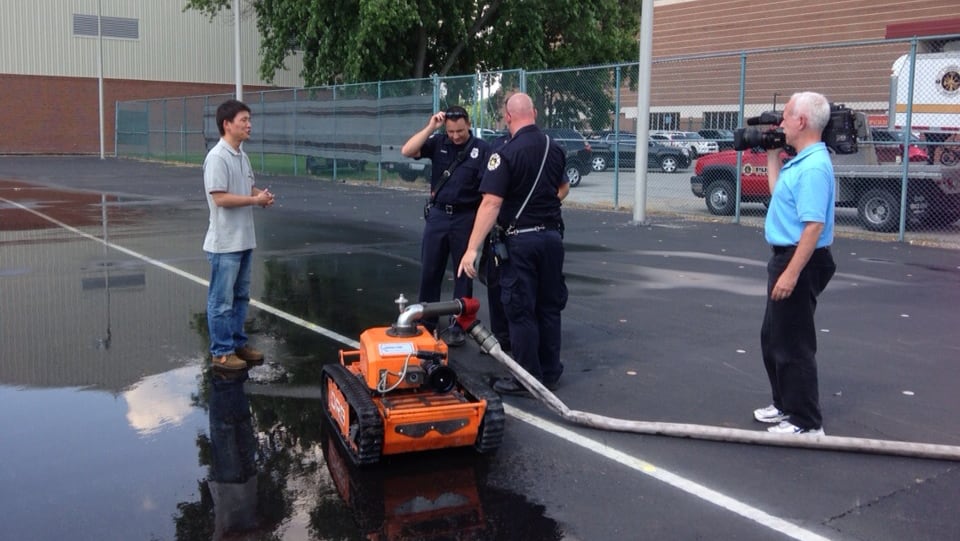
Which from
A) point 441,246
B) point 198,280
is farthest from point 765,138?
point 198,280

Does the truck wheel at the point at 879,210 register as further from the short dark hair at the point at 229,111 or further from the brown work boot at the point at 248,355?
the short dark hair at the point at 229,111

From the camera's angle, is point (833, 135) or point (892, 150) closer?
point (833, 135)

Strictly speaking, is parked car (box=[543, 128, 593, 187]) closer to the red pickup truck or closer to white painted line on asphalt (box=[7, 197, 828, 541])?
the red pickup truck

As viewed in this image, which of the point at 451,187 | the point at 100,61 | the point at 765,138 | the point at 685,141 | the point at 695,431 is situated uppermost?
the point at 100,61

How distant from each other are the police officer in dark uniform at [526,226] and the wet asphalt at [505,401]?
47cm

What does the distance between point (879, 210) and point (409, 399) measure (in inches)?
453

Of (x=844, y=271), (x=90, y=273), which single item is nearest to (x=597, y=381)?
(x=844, y=271)

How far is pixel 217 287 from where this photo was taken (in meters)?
6.33

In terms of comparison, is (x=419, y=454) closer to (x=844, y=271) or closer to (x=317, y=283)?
(x=317, y=283)

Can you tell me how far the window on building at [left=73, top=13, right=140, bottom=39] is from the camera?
43.6 metres

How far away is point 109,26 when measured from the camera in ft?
145

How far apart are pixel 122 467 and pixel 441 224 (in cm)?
303

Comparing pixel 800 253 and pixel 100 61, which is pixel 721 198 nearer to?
pixel 800 253

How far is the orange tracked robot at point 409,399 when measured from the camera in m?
4.50
